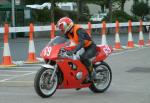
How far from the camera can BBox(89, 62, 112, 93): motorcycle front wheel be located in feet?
38.1

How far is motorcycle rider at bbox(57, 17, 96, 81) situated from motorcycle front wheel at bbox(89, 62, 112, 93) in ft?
1.15

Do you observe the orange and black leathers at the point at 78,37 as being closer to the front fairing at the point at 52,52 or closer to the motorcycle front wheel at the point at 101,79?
the front fairing at the point at 52,52

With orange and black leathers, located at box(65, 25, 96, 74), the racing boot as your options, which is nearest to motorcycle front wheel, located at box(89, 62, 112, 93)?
the racing boot

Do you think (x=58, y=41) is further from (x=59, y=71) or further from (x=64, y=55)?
(x=59, y=71)

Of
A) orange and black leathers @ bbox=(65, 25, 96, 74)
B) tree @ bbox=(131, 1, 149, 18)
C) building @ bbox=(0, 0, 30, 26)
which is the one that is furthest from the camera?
tree @ bbox=(131, 1, 149, 18)

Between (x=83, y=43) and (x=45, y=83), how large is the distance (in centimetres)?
109

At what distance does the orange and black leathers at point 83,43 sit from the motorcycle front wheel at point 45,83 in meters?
0.67

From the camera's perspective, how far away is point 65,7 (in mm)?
61750

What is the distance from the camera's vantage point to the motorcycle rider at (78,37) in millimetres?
11062

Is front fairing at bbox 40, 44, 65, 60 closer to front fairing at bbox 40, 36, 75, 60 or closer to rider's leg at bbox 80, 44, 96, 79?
front fairing at bbox 40, 36, 75, 60

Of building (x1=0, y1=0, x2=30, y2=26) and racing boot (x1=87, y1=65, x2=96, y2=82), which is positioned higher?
racing boot (x1=87, y1=65, x2=96, y2=82)

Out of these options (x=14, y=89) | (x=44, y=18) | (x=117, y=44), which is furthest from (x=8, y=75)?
(x=44, y=18)

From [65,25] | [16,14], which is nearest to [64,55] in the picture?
[65,25]

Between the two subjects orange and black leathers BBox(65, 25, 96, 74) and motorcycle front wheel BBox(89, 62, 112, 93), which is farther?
motorcycle front wheel BBox(89, 62, 112, 93)
